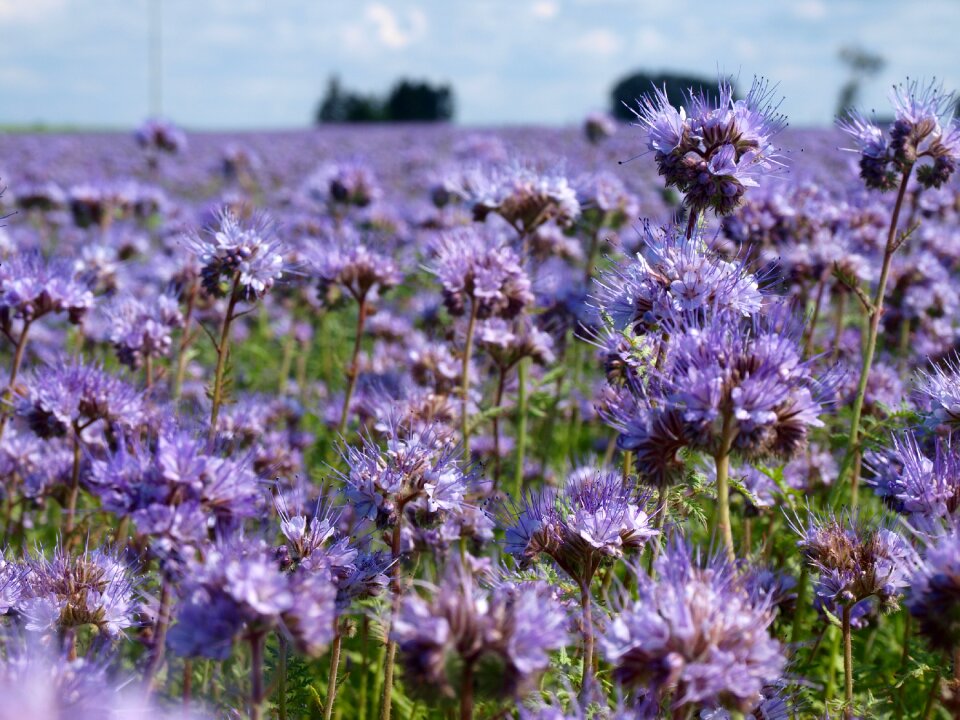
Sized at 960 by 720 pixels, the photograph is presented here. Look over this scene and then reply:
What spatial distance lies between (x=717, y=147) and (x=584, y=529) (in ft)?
4.58

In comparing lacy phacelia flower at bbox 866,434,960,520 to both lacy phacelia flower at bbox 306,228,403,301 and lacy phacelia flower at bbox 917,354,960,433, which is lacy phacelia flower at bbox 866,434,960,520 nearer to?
lacy phacelia flower at bbox 917,354,960,433

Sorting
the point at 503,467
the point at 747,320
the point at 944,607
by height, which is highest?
the point at 747,320

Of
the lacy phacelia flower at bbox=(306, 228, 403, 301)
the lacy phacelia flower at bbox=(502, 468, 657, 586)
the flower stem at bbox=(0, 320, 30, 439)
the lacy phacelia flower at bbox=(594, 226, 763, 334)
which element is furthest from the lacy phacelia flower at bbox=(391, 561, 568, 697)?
the lacy phacelia flower at bbox=(306, 228, 403, 301)

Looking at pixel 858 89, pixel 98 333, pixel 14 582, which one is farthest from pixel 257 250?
pixel 858 89

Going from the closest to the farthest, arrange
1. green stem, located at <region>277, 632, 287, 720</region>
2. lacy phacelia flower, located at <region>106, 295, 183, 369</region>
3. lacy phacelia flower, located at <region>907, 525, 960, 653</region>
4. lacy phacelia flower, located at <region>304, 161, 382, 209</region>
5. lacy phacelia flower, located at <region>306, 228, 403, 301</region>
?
lacy phacelia flower, located at <region>907, 525, 960, 653</region> < green stem, located at <region>277, 632, 287, 720</region> < lacy phacelia flower, located at <region>306, 228, 403, 301</region> < lacy phacelia flower, located at <region>106, 295, 183, 369</region> < lacy phacelia flower, located at <region>304, 161, 382, 209</region>

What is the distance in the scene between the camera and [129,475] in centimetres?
237

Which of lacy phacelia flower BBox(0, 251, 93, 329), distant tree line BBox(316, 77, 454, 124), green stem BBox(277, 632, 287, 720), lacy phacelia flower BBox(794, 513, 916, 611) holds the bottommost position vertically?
green stem BBox(277, 632, 287, 720)

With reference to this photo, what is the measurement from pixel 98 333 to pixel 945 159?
5.87m

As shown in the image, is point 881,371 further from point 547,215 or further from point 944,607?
point 944,607

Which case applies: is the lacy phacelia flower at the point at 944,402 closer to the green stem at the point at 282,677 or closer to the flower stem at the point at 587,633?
the flower stem at the point at 587,633

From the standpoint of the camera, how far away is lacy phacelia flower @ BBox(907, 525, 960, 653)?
7.29 ft

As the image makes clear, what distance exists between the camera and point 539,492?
4.16m

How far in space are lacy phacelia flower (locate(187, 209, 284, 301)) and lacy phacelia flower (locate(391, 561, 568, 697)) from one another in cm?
204

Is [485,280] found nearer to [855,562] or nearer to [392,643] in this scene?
[392,643]
